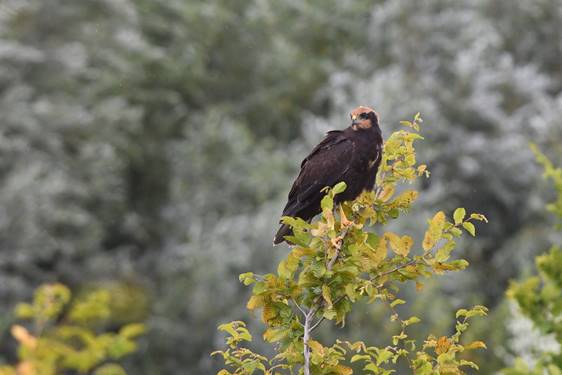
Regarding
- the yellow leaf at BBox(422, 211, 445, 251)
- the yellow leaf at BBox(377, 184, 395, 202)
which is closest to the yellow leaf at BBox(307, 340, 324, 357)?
the yellow leaf at BBox(422, 211, 445, 251)

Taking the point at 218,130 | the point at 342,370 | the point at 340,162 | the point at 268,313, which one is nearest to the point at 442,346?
the point at 342,370

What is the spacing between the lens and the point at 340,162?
4172 mm

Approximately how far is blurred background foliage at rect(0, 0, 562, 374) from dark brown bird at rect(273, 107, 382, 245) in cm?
880

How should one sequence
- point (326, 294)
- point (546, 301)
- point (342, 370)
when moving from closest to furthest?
point (326, 294) < point (342, 370) < point (546, 301)

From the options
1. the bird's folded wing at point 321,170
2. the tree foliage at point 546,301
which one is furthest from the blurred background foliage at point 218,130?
the bird's folded wing at point 321,170

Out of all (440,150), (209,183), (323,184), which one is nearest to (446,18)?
(440,150)

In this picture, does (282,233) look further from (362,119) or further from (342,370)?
(342,370)

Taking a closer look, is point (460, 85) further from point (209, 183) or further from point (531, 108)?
point (209, 183)

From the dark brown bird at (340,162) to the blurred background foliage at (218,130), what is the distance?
880 cm

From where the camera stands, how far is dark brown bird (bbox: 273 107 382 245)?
13.3 ft

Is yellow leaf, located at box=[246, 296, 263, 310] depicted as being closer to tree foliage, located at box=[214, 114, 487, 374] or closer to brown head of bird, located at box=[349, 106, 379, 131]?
tree foliage, located at box=[214, 114, 487, 374]

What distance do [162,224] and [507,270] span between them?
6277mm

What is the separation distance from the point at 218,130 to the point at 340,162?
15.1m

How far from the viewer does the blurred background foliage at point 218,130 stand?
15148 mm
